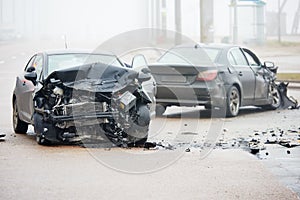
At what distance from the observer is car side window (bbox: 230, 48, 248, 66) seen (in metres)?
17.0

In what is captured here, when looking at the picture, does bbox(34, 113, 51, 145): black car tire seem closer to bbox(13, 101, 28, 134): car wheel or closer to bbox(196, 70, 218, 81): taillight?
bbox(13, 101, 28, 134): car wheel

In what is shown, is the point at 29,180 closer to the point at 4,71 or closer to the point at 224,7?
the point at 4,71

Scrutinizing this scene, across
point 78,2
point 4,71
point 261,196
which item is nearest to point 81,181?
point 261,196

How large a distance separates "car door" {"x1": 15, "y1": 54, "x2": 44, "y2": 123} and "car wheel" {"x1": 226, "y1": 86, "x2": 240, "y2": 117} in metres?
4.79

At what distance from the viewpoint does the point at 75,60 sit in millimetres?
12758

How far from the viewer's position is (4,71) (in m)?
35.9

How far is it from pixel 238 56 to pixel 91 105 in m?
6.79

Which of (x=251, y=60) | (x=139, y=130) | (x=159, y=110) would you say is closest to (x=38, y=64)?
(x=139, y=130)

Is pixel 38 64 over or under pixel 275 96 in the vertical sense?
over

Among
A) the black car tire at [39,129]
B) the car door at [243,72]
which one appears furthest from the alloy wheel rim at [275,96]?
the black car tire at [39,129]

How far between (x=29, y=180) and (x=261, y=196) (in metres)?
2.79

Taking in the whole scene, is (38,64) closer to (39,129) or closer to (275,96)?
(39,129)

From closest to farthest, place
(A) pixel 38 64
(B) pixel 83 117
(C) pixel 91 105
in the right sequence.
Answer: (B) pixel 83 117 < (C) pixel 91 105 < (A) pixel 38 64

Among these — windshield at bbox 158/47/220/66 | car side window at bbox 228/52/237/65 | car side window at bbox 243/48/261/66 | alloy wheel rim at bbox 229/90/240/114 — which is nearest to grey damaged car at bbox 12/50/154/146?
windshield at bbox 158/47/220/66
